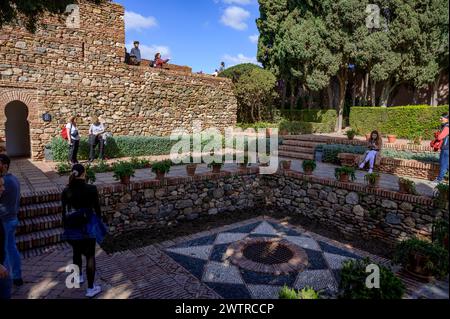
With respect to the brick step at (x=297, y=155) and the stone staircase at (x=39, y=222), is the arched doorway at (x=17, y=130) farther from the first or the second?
the brick step at (x=297, y=155)

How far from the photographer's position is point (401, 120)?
51.5ft

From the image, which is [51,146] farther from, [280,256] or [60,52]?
[280,256]

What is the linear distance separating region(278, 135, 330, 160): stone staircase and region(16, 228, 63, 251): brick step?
1025 centimetres

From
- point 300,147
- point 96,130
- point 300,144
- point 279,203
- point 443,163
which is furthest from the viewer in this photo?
point 300,144

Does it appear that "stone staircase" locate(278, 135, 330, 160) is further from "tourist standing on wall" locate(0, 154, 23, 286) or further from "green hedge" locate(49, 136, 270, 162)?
"tourist standing on wall" locate(0, 154, 23, 286)

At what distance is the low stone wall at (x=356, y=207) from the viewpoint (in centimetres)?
661

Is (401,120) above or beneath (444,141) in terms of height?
above

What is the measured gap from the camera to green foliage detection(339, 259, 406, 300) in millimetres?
2703

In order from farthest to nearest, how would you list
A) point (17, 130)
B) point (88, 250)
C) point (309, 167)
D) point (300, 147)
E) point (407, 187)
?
1. point (300, 147)
2. point (17, 130)
3. point (309, 167)
4. point (407, 187)
5. point (88, 250)

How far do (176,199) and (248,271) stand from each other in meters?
3.43

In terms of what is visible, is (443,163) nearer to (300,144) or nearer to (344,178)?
(344,178)

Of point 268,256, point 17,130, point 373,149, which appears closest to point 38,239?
point 268,256
